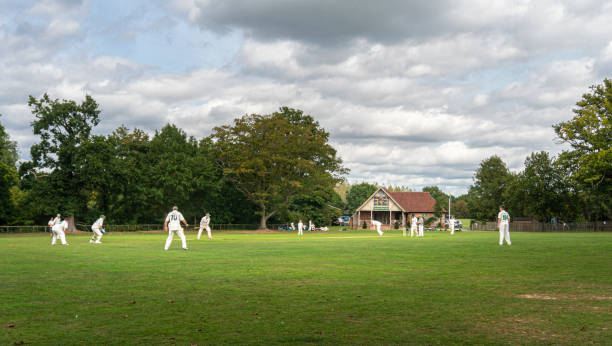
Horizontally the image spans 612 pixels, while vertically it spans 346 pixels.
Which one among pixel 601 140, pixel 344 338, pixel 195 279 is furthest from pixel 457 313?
pixel 601 140

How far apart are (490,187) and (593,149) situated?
49.6 m

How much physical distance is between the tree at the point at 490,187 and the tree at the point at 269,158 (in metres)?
40.5

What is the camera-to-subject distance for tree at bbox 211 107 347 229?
219ft

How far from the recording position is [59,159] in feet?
193

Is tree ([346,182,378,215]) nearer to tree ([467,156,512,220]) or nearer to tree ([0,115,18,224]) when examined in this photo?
tree ([467,156,512,220])

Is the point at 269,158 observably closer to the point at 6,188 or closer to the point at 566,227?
the point at 6,188

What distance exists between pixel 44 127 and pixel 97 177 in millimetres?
8306

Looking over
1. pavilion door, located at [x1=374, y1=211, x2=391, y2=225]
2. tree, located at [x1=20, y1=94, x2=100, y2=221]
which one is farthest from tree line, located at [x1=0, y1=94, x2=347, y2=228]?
pavilion door, located at [x1=374, y1=211, x2=391, y2=225]

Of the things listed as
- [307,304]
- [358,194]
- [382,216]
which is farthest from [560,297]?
[358,194]

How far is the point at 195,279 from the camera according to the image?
41.5ft

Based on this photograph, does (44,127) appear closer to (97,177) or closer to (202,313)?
(97,177)

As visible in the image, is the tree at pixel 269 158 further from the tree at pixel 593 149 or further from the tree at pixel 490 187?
the tree at pixel 490 187

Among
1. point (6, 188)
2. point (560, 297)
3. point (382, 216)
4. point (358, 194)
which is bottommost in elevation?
point (560, 297)

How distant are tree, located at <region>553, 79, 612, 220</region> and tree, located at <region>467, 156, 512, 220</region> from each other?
1833 centimetres
